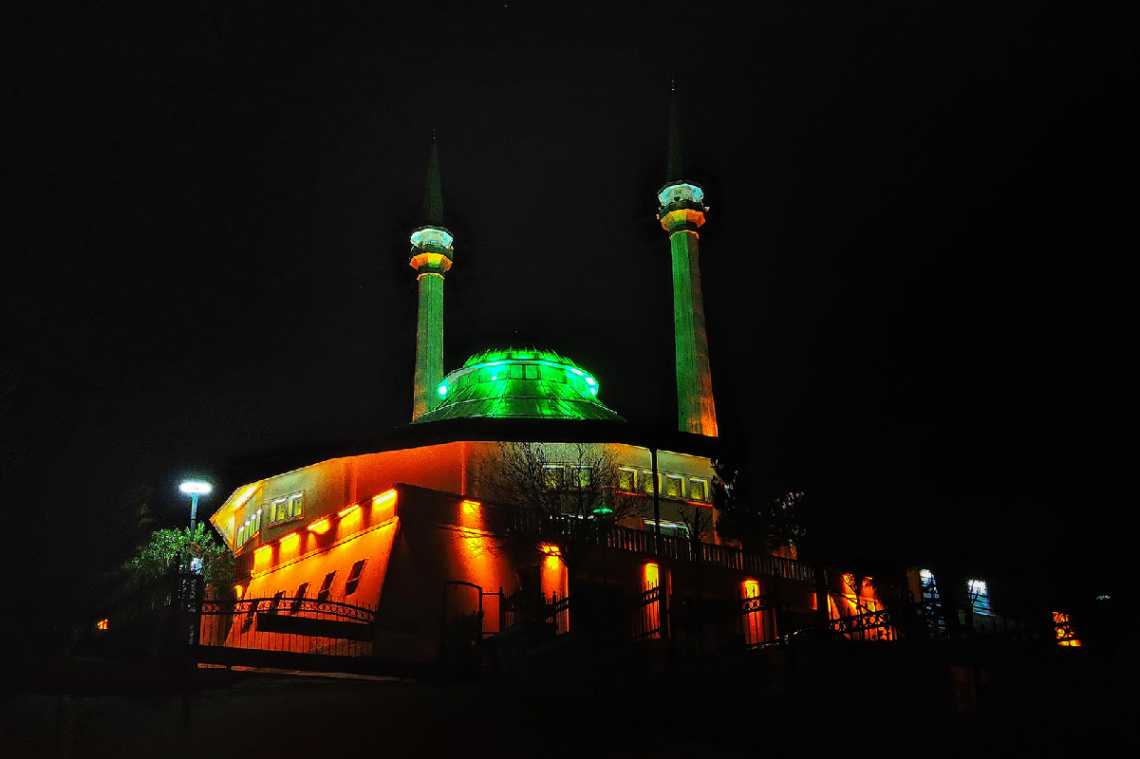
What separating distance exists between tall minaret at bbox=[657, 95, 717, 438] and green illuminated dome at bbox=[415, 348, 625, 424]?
3374 millimetres

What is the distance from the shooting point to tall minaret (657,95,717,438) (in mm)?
41438

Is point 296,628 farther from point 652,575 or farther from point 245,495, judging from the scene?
point 245,495

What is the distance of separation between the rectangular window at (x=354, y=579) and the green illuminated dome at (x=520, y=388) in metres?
11.0

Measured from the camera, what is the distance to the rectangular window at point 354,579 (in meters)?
26.6

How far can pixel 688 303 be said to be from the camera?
43188 mm

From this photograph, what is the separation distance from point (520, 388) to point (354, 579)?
13878 mm

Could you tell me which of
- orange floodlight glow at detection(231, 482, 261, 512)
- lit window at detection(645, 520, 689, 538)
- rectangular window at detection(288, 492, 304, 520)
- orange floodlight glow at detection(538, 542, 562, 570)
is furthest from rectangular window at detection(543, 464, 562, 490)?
orange floodlight glow at detection(231, 482, 261, 512)

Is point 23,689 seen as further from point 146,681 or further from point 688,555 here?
point 688,555

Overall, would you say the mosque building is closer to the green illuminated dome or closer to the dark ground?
the green illuminated dome

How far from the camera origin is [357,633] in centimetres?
2027

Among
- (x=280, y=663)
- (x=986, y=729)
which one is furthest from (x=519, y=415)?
(x=986, y=729)

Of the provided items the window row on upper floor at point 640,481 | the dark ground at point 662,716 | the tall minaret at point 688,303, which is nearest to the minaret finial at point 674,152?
the tall minaret at point 688,303

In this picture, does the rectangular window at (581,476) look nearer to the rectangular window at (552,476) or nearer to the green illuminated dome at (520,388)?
the rectangular window at (552,476)

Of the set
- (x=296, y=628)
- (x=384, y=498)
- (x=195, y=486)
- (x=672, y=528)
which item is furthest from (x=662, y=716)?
(x=195, y=486)
